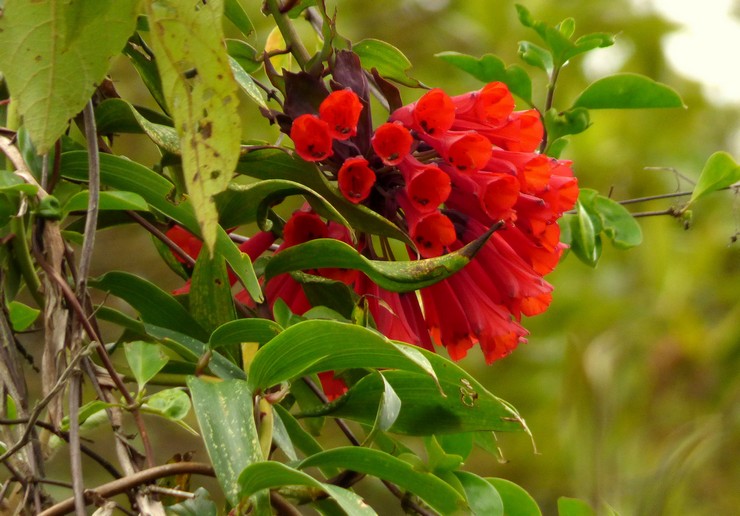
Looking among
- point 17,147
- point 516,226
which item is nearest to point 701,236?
Answer: point 516,226

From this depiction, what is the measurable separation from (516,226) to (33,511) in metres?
0.41

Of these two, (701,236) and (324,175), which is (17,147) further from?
(701,236)

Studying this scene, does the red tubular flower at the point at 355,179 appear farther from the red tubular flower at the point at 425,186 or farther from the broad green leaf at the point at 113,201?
the broad green leaf at the point at 113,201

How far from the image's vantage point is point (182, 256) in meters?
0.77

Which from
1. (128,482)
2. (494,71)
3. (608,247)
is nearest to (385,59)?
(494,71)

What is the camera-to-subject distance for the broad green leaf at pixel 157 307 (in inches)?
30.2

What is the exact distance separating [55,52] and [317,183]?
0.21 m

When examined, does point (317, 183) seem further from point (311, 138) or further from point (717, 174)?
point (717, 174)

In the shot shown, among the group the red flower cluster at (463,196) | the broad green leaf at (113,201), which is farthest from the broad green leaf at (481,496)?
the broad green leaf at (113,201)

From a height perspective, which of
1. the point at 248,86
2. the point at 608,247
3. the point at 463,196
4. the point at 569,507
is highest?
the point at 248,86

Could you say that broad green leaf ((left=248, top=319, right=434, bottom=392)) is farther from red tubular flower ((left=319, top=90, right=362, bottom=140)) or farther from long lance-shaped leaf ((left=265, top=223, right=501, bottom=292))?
red tubular flower ((left=319, top=90, right=362, bottom=140))

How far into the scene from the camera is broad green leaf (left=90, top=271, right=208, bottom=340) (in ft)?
2.52

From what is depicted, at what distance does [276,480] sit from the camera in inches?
22.1

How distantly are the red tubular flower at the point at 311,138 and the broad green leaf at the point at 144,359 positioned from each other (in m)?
0.17
